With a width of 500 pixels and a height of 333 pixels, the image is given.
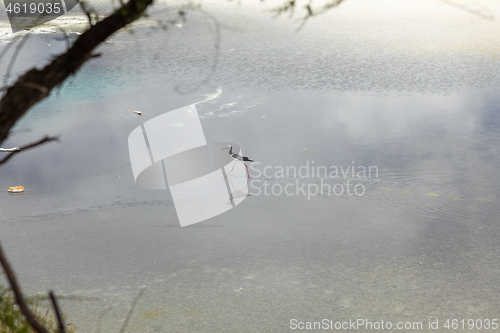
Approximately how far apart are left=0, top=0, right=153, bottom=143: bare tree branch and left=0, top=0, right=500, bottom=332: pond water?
13.9 inches

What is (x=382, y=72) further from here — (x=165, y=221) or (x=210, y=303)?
(x=210, y=303)

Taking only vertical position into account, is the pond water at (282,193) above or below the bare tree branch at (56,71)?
below

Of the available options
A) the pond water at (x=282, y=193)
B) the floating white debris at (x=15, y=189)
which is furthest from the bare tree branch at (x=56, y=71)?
the floating white debris at (x=15, y=189)

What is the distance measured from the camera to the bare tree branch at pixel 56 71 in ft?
6.35

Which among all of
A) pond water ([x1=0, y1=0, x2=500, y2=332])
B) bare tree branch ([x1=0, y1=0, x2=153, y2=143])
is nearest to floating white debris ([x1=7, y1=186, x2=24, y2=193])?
pond water ([x1=0, y1=0, x2=500, y2=332])

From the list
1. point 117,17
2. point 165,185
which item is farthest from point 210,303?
point 117,17

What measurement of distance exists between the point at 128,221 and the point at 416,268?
9.59 feet

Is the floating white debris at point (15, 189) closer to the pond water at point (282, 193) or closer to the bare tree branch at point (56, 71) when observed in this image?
the pond water at point (282, 193)

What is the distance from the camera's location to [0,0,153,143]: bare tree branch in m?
1.94

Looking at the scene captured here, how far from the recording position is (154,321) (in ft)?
15.8

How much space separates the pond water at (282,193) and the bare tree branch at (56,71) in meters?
0.35

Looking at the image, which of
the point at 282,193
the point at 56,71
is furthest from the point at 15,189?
the point at 56,71

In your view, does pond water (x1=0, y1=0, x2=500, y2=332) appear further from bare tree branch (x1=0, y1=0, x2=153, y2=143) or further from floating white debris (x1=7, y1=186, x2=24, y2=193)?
bare tree branch (x1=0, y1=0, x2=153, y2=143)

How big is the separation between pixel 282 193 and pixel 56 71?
16.4ft
